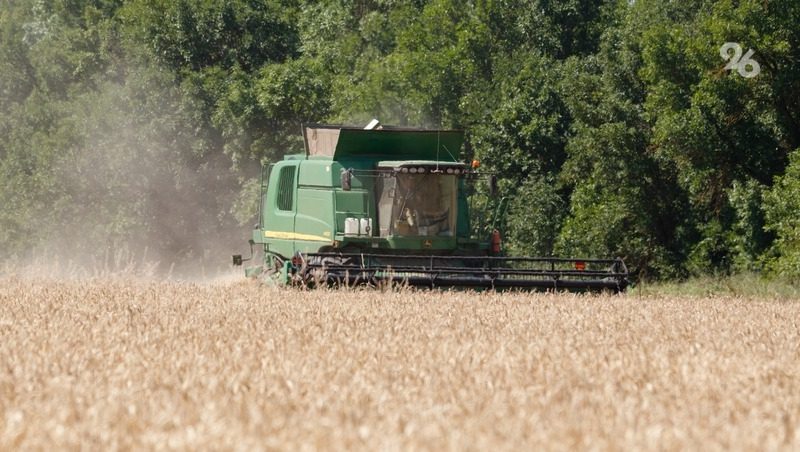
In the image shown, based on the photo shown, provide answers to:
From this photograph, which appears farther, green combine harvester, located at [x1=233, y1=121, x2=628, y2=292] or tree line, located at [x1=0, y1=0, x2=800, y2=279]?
tree line, located at [x1=0, y1=0, x2=800, y2=279]

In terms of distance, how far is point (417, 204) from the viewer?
19.7m

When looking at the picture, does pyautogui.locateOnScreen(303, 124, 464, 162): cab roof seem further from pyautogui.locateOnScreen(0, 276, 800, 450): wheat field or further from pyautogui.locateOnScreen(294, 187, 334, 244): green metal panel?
pyautogui.locateOnScreen(0, 276, 800, 450): wheat field

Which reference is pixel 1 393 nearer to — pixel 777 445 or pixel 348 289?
pixel 777 445

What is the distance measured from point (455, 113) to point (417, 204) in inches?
646

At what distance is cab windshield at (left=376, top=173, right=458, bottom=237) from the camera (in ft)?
64.1

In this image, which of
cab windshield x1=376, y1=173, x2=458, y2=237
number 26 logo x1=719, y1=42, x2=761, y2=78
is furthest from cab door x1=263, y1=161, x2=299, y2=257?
number 26 logo x1=719, y1=42, x2=761, y2=78

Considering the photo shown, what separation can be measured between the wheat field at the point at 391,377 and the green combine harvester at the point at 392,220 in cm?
396

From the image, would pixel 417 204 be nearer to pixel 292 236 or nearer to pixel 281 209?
pixel 292 236

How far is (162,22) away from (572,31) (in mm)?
13689

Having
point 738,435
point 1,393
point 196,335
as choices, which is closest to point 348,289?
point 196,335

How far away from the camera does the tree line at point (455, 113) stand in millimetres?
26125

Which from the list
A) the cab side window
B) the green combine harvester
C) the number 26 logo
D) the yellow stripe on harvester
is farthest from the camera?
the number 26 logo


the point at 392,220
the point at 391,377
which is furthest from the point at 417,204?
the point at 391,377

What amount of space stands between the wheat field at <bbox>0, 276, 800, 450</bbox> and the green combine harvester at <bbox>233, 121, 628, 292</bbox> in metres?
3.96
